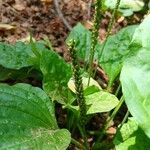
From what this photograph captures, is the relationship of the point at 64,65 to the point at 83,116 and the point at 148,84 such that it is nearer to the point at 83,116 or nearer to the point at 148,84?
the point at 83,116

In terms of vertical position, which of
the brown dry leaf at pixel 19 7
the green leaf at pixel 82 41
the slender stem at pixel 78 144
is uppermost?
the green leaf at pixel 82 41

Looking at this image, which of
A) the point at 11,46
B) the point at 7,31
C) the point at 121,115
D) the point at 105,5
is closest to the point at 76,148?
the point at 121,115

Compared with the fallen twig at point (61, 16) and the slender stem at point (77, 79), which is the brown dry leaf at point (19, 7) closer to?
the fallen twig at point (61, 16)

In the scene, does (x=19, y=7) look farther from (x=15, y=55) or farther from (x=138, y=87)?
(x=138, y=87)

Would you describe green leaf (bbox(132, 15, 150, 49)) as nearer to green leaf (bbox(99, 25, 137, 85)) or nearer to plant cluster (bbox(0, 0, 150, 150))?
plant cluster (bbox(0, 0, 150, 150))

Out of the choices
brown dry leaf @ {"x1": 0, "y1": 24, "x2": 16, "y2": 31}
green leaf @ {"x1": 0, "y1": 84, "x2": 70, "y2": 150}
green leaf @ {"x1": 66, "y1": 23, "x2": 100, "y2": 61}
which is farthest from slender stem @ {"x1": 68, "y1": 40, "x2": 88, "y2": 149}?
brown dry leaf @ {"x1": 0, "y1": 24, "x2": 16, "y2": 31}

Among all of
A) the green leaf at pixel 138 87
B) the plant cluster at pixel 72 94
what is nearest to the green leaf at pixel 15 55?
the plant cluster at pixel 72 94

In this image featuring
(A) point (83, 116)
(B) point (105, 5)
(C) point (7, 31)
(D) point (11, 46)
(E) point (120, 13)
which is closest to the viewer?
(A) point (83, 116)
